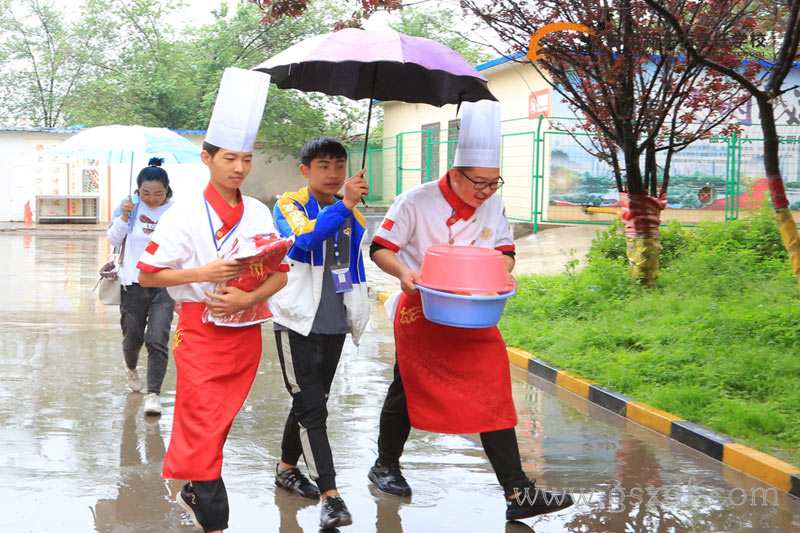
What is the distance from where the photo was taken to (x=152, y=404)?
650 cm

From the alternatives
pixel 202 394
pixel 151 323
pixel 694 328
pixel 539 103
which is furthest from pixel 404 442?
pixel 539 103

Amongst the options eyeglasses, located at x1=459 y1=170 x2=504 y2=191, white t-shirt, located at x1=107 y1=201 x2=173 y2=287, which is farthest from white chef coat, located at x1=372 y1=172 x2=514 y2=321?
white t-shirt, located at x1=107 y1=201 x2=173 y2=287

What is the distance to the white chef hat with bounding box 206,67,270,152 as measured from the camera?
388 centimetres

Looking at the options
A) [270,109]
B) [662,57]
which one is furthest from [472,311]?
[270,109]

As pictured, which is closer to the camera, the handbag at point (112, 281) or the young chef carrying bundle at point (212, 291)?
the young chef carrying bundle at point (212, 291)

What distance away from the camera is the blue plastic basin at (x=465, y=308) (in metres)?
3.95

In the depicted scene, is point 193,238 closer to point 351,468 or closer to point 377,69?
point 377,69

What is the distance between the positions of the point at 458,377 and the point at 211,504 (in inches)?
52.3

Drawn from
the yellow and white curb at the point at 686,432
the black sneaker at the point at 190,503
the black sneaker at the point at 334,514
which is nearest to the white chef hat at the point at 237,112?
the black sneaker at the point at 190,503

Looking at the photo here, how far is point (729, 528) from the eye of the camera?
14.6ft

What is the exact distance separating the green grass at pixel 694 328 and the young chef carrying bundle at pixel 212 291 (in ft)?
11.1

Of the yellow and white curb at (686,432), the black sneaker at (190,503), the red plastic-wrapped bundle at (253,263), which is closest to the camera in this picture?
the red plastic-wrapped bundle at (253,263)

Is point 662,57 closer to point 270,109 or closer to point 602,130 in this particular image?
point 602,130

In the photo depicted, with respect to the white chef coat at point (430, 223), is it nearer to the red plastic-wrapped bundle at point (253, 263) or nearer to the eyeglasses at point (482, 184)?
the eyeglasses at point (482, 184)
